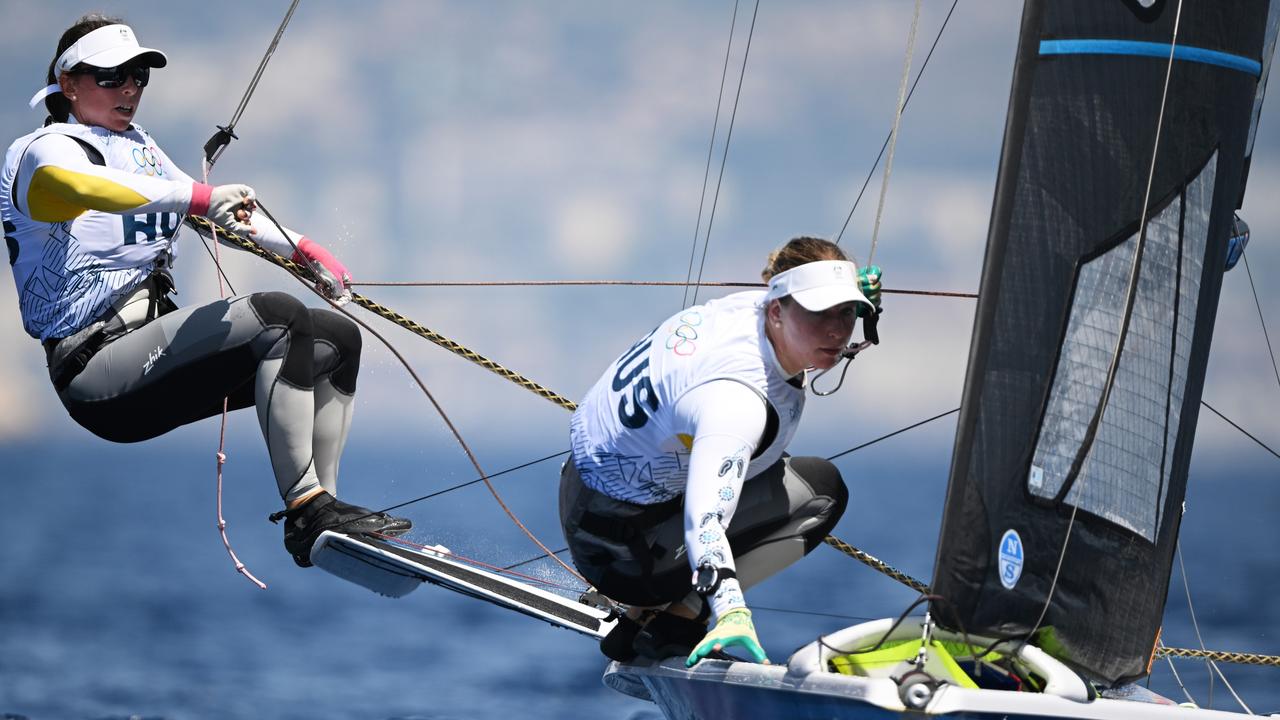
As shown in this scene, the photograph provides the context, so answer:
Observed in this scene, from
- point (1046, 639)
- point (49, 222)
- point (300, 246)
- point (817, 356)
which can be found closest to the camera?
point (817, 356)

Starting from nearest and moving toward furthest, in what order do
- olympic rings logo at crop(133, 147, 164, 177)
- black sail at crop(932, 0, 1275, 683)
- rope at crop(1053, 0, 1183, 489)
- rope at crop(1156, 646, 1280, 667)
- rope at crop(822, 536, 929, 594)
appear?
black sail at crop(932, 0, 1275, 683)
rope at crop(1053, 0, 1183, 489)
olympic rings logo at crop(133, 147, 164, 177)
rope at crop(822, 536, 929, 594)
rope at crop(1156, 646, 1280, 667)

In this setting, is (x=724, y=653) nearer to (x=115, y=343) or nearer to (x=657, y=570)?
(x=657, y=570)

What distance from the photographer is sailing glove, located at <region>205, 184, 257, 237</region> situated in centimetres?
357

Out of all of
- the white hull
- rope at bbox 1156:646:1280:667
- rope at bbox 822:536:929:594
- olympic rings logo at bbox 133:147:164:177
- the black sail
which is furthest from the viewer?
rope at bbox 1156:646:1280:667

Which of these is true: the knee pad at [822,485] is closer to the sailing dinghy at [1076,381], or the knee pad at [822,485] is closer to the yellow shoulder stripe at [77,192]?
the sailing dinghy at [1076,381]

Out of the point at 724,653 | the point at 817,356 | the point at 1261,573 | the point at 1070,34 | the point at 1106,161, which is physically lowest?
the point at 1261,573

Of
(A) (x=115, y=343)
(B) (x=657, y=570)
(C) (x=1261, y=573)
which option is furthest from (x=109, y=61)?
(C) (x=1261, y=573)

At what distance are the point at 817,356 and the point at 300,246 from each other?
1510 millimetres

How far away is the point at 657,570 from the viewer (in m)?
3.49

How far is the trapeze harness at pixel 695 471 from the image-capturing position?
9.77 feet

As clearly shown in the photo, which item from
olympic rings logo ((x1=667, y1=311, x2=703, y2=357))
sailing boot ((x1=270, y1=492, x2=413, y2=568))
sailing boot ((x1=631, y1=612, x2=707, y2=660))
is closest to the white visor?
sailing boot ((x1=270, y1=492, x2=413, y2=568))

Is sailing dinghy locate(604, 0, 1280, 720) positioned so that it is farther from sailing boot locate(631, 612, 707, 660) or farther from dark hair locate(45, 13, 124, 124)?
dark hair locate(45, 13, 124, 124)

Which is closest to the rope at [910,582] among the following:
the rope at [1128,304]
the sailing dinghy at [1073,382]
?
the sailing dinghy at [1073,382]

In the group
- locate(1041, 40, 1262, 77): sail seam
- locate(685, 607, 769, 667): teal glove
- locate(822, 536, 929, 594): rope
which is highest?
locate(1041, 40, 1262, 77): sail seam
